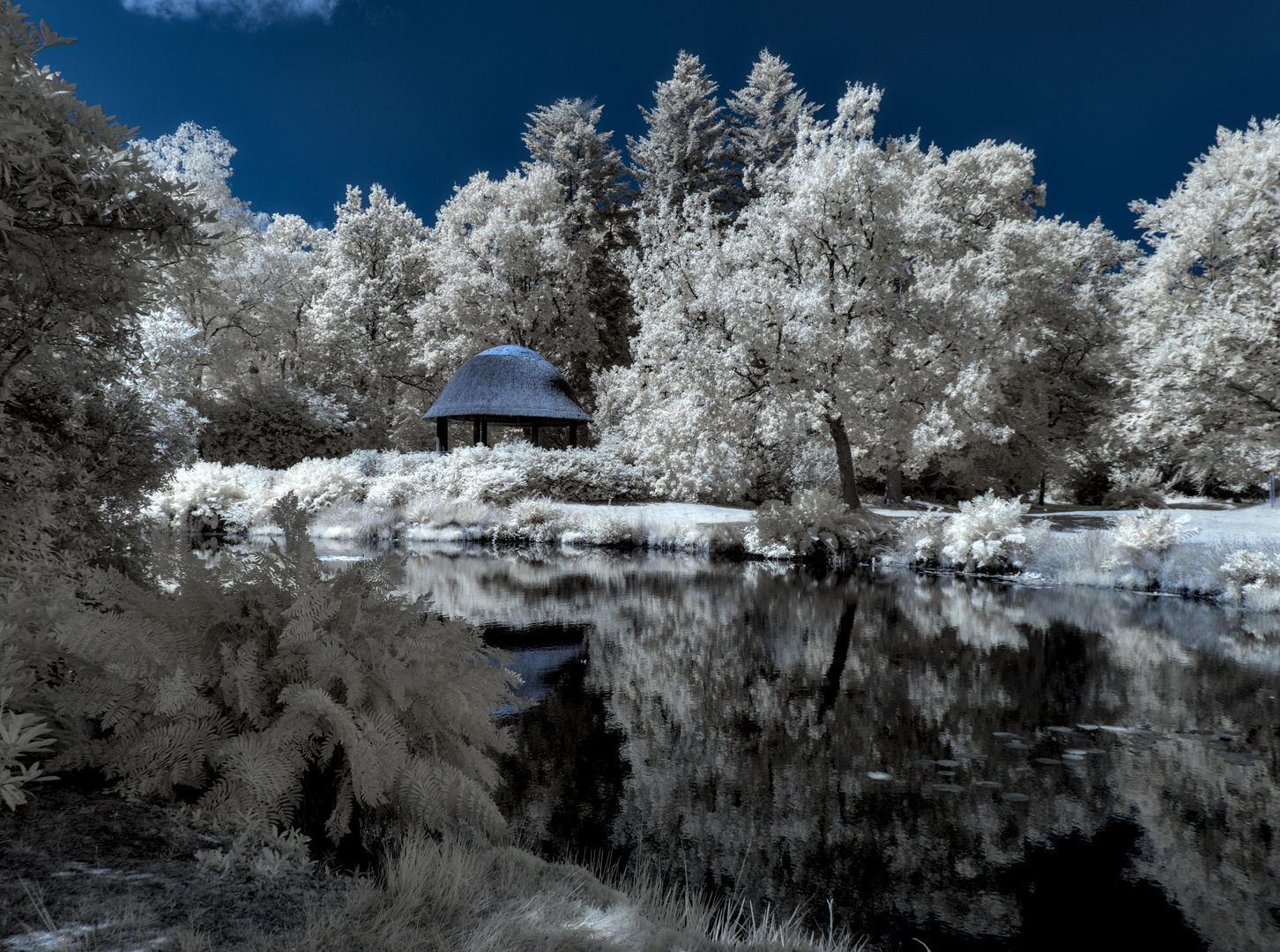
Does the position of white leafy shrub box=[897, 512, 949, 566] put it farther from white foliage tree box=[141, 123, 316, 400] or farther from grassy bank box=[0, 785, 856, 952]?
white foliage tree box=[141, 123, 316, 400]

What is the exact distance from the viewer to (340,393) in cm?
3139

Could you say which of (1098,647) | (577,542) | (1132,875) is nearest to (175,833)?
(1132,875)

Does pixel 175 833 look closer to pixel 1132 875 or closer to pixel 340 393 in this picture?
pixel 1132 875

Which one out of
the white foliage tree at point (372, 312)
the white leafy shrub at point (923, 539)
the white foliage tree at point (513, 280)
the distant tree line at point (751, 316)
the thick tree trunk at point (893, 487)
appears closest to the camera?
the distant tree line at point (751, 316)

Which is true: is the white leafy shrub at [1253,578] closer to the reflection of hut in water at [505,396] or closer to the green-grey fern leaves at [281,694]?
the green-grey fern leaves at [281,694]

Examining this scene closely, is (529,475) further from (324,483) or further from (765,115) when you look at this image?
(765,115)

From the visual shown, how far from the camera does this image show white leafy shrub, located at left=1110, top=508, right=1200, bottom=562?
12336 mm

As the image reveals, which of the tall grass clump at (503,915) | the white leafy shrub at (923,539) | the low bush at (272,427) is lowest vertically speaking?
the tall grass clump at (503,915)

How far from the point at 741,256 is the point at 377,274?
77.1 feet

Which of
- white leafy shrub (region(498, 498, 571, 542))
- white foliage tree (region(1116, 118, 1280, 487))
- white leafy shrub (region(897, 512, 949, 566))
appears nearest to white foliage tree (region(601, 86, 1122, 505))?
white leafy shrub (region(897, 512, 949, 566))

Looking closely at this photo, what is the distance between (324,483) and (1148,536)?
727 inches

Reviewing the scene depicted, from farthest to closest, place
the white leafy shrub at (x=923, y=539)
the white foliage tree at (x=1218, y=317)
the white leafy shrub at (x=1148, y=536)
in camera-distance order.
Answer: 1. the white foliage tree at (x=1218, y=317)
2. the white leafy shrub at (x=923, y=539)
3. the white leafy shrub at (x=1148, y=536)

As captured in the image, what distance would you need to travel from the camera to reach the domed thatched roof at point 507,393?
25.3m

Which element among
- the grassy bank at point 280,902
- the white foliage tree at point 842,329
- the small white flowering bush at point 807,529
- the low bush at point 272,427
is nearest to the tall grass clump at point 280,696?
the grassy bank at point 280,902
